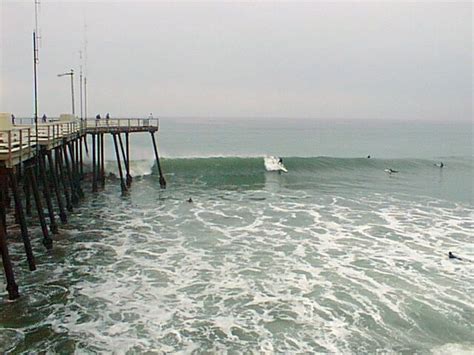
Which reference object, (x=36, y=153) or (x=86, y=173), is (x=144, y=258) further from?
(x=86, y=173)

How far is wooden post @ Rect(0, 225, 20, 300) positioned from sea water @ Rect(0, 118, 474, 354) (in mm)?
226

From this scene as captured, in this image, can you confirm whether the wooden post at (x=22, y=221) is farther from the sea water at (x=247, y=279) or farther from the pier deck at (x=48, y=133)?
the pier deck at (x=48, y=133)


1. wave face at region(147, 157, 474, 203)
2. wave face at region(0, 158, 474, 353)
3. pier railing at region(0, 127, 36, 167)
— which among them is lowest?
wave face at region(0, 158, 474, 353)

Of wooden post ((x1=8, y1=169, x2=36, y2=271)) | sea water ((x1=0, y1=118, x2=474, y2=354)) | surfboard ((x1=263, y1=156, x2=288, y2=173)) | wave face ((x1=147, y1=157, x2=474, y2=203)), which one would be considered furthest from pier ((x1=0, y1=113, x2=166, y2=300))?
surfboard ((x1=263, y1=156, x2=288, y2=173))

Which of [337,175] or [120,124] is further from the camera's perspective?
[337,175]

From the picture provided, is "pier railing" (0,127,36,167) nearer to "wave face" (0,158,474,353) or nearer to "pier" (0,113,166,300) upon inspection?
"pier" (0,113,166,300)

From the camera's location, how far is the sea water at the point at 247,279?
11.4 meters

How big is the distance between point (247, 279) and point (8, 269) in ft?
22.3

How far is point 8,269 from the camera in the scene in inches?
507

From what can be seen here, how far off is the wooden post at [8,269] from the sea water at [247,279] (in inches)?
8.9

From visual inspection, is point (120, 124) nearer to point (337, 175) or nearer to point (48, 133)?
point (48, 133)

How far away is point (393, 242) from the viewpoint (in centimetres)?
2017

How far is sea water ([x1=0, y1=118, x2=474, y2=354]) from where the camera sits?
11.4m

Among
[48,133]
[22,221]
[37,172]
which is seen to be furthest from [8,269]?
[37,172]
